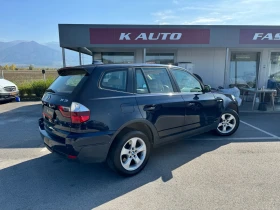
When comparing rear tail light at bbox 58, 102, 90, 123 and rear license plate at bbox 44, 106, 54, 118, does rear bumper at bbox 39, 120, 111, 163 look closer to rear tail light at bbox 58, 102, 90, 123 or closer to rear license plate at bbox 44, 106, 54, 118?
→ rear tail light at bbox 58, 102, 90, 123

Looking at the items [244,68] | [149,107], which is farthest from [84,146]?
[244,68]

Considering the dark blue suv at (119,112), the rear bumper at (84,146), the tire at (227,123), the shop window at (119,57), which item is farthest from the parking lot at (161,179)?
the shop window at (119,57)

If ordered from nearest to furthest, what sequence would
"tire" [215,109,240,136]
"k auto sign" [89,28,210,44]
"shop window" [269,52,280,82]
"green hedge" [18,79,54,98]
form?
"tire" [215,109,240,136] → "k auto sign" [89,28,210,44] → "shop window" [269,52,280,82] → "green hedge" [18,79,54,98]

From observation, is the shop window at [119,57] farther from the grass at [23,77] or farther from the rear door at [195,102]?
the rear door at [195,102]

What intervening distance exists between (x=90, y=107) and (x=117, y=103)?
1.37 feet

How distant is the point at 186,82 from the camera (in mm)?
4027

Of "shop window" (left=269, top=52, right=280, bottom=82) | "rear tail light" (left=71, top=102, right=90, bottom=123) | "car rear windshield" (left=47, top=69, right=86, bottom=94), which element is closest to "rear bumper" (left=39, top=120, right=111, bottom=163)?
"rear tail light" (left=71, top=102, right=90, bottom=123)

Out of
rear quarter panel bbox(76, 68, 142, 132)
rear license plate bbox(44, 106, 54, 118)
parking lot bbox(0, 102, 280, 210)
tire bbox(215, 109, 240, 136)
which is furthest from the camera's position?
tire bbox(215, 109, 240, 136)

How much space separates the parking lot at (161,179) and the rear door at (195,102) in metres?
0.65

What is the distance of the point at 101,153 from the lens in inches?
110

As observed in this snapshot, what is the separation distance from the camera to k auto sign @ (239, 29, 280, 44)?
8.47 m

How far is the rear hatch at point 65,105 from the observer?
2.59 meters

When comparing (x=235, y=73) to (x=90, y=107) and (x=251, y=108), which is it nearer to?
(x=251, y=108)

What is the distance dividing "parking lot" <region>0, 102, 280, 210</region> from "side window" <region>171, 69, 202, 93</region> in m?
→ 1.34
